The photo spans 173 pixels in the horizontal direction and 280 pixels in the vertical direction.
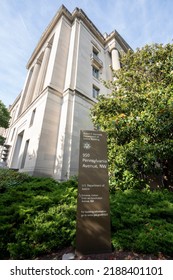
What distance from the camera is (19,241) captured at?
3.29 meters

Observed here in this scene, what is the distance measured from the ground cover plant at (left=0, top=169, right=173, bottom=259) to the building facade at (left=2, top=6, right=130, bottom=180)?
6.19m

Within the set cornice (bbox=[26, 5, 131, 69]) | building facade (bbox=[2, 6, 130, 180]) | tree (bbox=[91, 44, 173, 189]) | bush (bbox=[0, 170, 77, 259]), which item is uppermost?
cornice (bbox=[26, 5, 131, 69])

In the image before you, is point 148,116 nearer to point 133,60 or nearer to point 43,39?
point 133,60

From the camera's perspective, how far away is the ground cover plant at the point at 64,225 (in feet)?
10.6

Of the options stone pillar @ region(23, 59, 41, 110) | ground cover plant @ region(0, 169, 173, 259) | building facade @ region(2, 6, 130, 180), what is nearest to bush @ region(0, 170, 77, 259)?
ground cover plant @ region(0, 169, 173, 259)

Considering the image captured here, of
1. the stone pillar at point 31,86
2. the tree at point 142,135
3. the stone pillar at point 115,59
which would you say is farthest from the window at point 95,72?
the tree at point 142,135

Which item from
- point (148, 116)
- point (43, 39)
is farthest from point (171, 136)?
point (43, 39)

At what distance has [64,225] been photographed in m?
3.88

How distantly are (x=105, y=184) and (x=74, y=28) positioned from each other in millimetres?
20312

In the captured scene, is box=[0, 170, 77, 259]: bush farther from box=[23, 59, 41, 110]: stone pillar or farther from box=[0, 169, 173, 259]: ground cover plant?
box=[23, 59, 41, 110]: stone pillar

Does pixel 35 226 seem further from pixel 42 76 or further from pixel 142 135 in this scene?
pixel 42 76

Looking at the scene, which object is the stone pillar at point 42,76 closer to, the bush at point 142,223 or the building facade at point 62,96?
the building facade at point 62,96

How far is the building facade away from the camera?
11570 mm

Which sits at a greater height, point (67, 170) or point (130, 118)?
point (130, 118)
